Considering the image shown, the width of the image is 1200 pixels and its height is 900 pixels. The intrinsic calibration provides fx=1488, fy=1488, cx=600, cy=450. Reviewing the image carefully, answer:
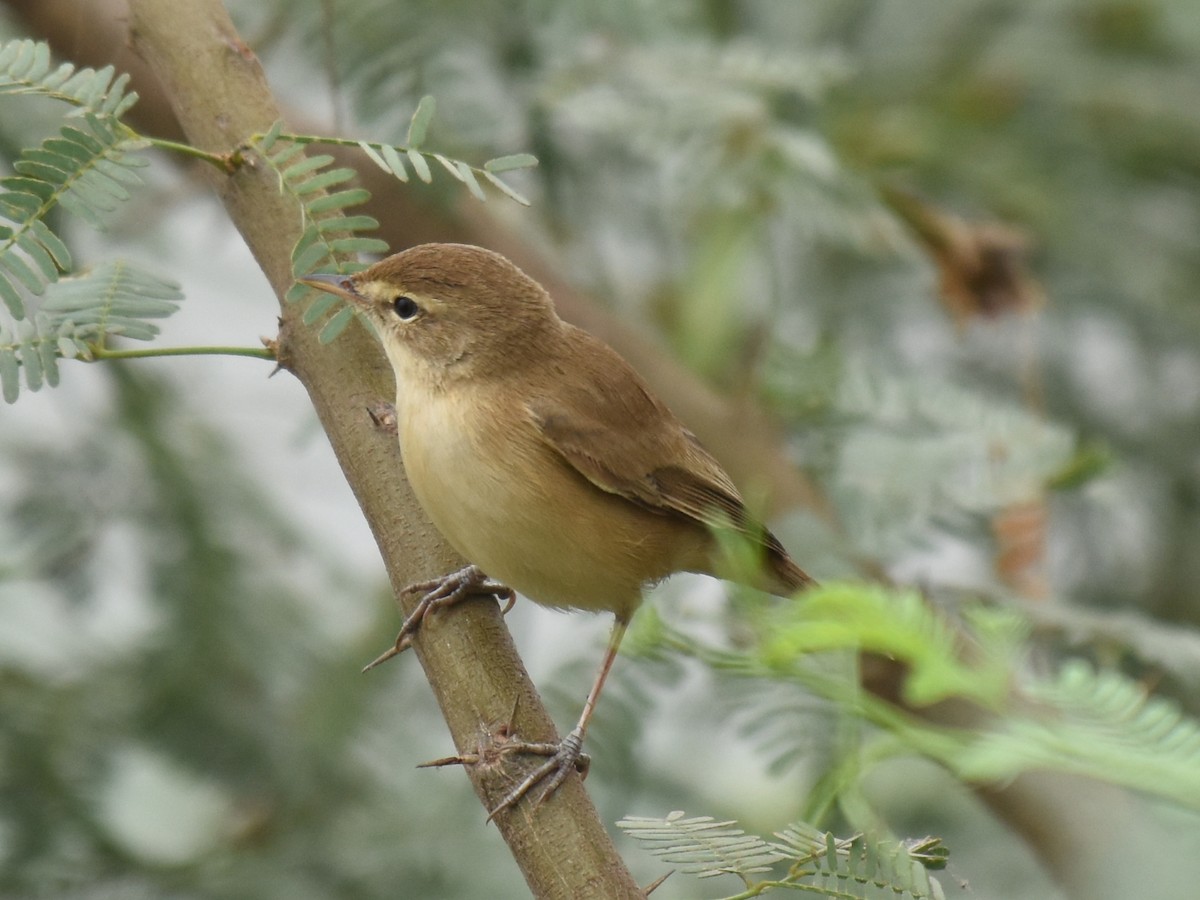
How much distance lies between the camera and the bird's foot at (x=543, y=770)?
2.06m

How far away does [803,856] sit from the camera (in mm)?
1783

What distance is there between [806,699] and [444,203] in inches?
65.0

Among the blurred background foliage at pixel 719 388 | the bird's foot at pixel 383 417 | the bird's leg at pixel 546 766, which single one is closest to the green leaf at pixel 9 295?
the bird's foot at pixel 383 417

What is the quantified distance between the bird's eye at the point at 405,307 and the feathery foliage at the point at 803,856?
1498 millimetres

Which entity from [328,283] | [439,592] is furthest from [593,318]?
[439,592]

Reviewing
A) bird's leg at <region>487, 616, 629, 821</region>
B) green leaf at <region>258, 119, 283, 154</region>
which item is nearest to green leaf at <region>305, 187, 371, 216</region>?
green leaf at <region>258, 119, 283, 154</region>

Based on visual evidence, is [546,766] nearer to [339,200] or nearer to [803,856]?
[803,856]

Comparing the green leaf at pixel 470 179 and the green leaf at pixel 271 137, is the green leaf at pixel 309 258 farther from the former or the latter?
the green leaf at pixel 470 179

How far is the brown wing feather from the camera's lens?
2934mm

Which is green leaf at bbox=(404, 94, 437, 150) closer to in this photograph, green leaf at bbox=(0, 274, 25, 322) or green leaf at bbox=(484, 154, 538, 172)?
green leaf at bbox=(484, 154, 538, 172)

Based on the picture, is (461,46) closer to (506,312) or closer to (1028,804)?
(506,312)

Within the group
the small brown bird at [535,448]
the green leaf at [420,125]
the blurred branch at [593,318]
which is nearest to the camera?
the green leaf at [420,125]

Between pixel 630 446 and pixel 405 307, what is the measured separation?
57 centimetres

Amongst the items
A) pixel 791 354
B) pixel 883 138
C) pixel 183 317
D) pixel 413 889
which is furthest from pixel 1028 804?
pixel 183 317
